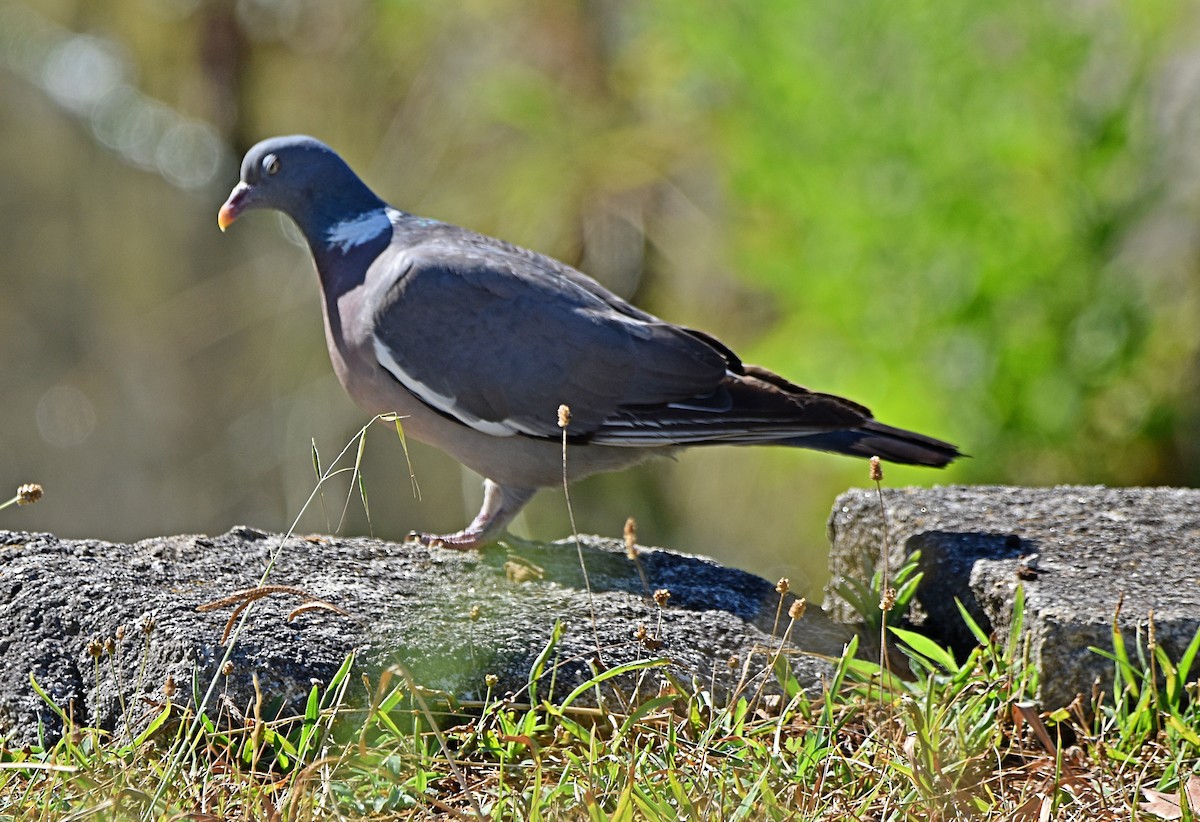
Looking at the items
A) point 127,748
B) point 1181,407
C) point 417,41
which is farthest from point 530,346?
point 417,41

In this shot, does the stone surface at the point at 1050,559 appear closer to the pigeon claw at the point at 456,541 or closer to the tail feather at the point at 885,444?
the tail feather at the point at 885,444

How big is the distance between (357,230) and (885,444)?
56.4 inches

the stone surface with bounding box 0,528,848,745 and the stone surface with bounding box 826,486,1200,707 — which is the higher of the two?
the stone surface with bounding box 826,486,1200,707

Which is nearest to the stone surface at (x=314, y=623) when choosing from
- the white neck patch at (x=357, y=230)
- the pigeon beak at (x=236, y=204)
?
the white neck patch at (x=357, y=230)

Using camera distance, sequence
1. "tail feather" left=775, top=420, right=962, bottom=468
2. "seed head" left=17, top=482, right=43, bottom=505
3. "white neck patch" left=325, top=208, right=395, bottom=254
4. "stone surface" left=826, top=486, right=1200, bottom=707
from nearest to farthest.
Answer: "seed head" left=17, top=482, right=43, bottom=505, "stone surface" left=826, top=486, right=1200, bottom=707, "tail feather" left=775, top=420, right=962, bottom=468, "white neck patch" left=325, top=208, right=395, bottom=254

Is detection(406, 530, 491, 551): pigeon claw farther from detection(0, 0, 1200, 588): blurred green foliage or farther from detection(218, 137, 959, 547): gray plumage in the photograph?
detection(0, 0, 1200, 588): blurred green foliage

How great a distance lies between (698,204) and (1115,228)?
219cm

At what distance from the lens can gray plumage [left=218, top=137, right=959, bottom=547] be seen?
315 centimetres

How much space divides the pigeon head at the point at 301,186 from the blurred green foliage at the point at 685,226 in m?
2.14

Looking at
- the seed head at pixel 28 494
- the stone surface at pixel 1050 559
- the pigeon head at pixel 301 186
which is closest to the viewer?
the seed head at pixel 28 494

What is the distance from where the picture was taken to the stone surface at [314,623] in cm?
224

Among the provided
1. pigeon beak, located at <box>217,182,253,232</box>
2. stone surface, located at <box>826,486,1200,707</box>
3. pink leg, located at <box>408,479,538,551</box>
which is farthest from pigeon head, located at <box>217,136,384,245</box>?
stone surface, located at <box>826,486,1200,707</box>

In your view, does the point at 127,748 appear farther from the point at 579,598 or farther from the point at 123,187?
the point at 123,187

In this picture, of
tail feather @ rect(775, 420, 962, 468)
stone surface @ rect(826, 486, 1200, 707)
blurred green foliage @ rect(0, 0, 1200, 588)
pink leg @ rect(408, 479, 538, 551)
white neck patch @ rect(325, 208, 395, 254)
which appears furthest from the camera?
blurred green foliage @ rect(0, 0, 1200, 588)
